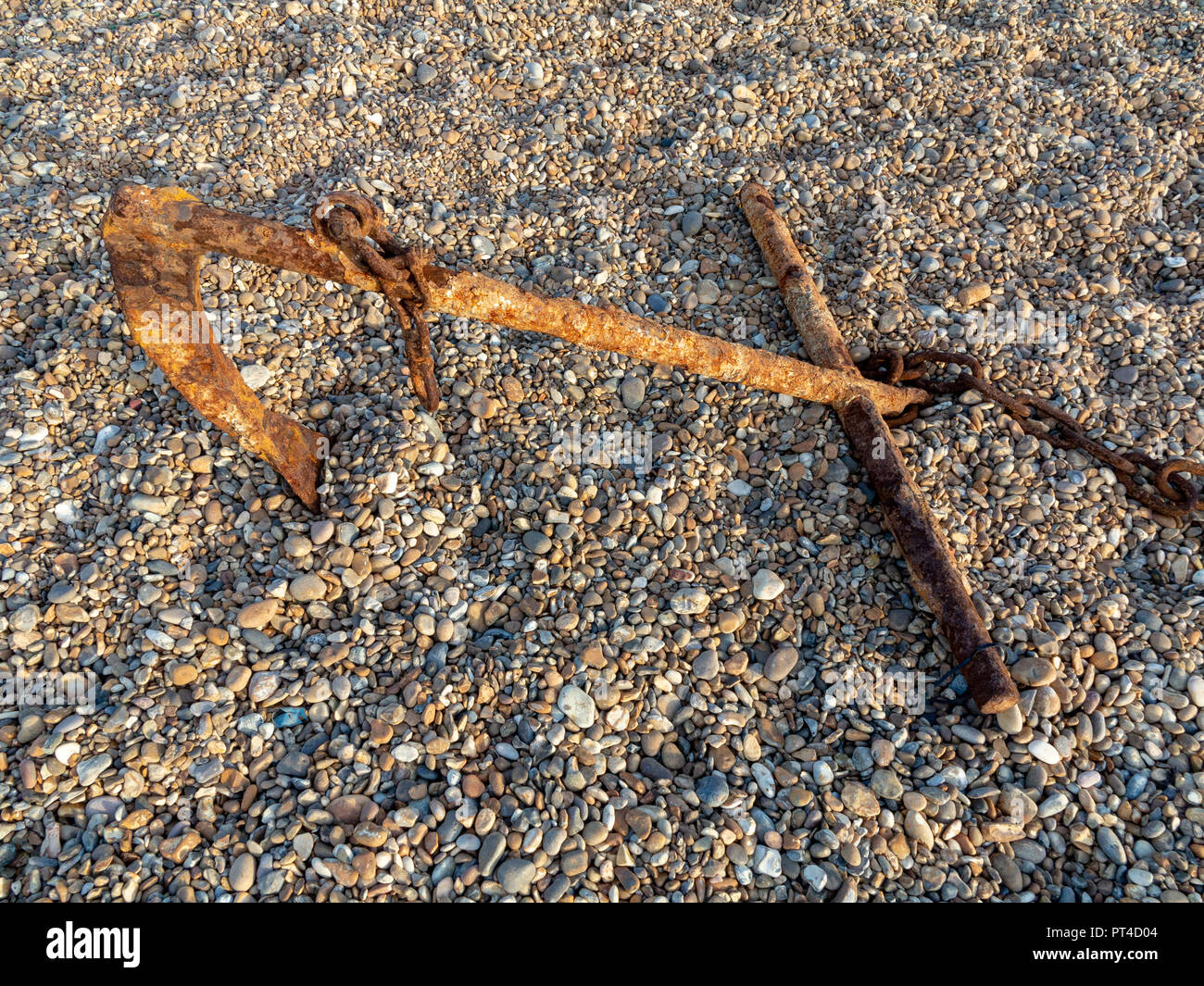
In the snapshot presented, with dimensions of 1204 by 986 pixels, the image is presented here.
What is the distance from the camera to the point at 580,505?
3.35 meters

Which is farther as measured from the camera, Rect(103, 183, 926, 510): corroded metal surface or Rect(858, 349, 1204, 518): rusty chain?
Rect(858, 349, 1204, 518): rusty chain

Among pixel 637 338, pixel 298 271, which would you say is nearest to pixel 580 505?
pixel 637 338

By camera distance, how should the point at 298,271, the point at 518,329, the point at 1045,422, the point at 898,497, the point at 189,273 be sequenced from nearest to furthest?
the point at 298,271, the point at 189,273, the point at 518,329, the point at 898,497, the point at 1045,422

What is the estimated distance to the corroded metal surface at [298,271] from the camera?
2.44m

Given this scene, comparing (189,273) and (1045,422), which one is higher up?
(189,273)

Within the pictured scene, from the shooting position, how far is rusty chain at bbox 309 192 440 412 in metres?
2.40

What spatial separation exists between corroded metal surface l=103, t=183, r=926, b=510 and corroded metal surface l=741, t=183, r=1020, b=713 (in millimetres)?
840

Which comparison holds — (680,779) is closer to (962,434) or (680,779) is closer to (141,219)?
(962,434)

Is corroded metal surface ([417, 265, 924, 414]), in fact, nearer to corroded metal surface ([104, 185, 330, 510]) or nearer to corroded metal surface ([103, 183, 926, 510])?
corroded metal surface ([103, 183, 926, 510])

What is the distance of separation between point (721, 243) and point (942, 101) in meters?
2.13

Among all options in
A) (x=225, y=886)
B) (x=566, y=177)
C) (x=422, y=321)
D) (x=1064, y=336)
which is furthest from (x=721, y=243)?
(x=225, y=886)

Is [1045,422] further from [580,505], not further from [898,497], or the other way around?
[580,505]

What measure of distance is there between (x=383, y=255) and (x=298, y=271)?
0.96ft

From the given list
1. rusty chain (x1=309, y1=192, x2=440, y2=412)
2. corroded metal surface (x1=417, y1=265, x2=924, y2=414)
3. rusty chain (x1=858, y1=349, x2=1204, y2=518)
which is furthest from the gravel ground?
rusty chain (x1=309, y1=192, x2=440, y2=412)
